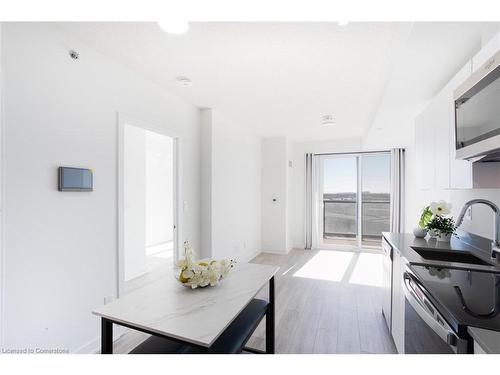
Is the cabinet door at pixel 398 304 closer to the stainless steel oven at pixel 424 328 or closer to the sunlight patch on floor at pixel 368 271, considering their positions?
the stainless steel oven at pixel 424 328

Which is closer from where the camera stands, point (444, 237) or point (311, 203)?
point (444, 237)

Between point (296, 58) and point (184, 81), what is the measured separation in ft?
3.89

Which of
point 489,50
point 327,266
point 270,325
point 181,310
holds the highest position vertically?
point 489,50

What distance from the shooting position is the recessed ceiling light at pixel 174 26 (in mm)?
1627

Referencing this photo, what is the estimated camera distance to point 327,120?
12.9ft

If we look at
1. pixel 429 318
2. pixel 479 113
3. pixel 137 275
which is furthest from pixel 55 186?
pixel 479 113

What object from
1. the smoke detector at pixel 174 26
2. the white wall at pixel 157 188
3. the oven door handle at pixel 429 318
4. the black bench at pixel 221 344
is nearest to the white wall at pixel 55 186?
the smoke detector at pixel 174 26

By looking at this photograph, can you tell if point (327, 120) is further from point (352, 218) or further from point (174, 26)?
point (174, 26)

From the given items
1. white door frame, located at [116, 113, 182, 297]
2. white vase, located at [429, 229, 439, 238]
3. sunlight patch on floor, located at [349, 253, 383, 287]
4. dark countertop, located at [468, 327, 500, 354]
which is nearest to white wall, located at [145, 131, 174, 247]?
white door frame, located at [116, 113, 182, 297]

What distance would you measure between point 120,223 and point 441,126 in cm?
288

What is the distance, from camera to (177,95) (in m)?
2.99

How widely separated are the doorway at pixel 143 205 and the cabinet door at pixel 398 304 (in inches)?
92.0

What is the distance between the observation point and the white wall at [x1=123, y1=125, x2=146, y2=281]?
12.3ft
